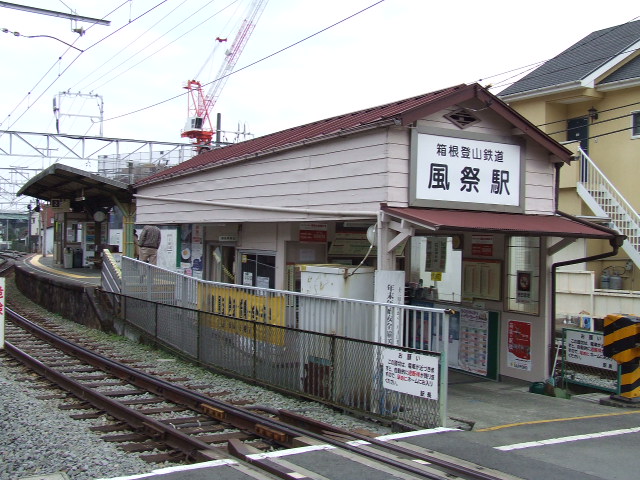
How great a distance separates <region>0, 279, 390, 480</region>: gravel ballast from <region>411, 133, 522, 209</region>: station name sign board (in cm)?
344

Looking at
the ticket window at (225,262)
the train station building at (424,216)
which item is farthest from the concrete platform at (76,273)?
the train station building at (424,216)

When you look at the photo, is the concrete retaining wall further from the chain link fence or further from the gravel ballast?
the gravel ballast

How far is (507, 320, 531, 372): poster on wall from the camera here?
1112cm

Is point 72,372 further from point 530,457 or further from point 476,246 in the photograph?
point 530,457

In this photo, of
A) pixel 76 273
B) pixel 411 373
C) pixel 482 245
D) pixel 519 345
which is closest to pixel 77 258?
pixel 76 273

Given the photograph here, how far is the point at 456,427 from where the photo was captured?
7.68 metres

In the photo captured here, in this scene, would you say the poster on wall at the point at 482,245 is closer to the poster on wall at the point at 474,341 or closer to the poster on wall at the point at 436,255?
the poster on wall at the point at 436,255

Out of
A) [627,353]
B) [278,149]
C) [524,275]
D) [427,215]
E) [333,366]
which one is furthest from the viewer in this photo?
[278,149]

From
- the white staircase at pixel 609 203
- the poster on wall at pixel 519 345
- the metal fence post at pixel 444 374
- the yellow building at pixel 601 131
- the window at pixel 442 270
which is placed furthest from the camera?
the yellow building at pixel 601 131

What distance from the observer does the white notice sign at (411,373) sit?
7426 mm

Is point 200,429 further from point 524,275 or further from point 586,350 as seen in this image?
point 586,350

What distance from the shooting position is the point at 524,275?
11234 millimetres

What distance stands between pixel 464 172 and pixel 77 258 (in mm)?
25109

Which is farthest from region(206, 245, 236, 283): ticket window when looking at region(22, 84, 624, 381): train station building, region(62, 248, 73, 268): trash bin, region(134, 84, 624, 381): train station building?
region(62, 248, 73, 268): trash bin
